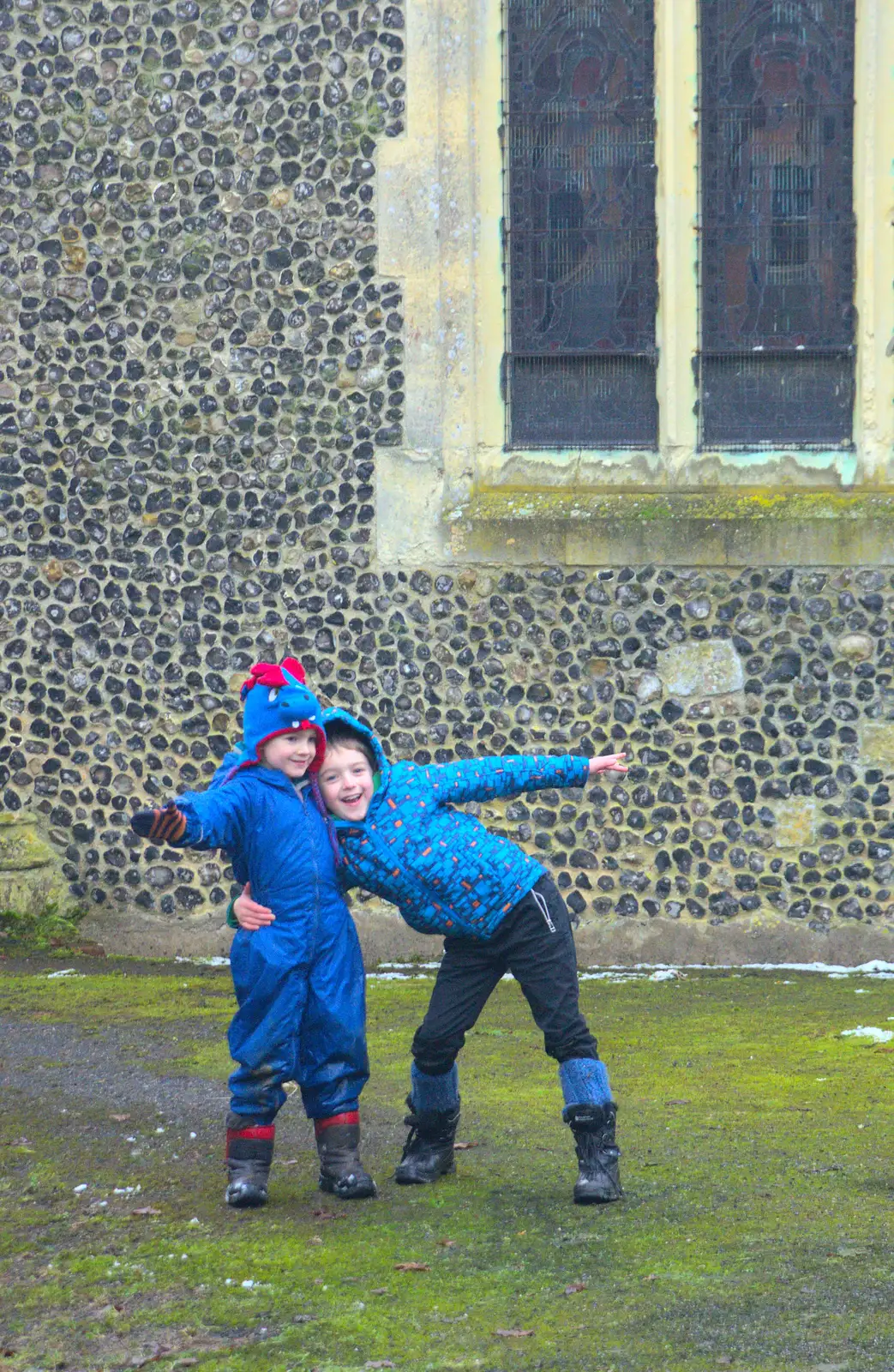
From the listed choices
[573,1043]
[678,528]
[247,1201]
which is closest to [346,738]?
[573,1043]

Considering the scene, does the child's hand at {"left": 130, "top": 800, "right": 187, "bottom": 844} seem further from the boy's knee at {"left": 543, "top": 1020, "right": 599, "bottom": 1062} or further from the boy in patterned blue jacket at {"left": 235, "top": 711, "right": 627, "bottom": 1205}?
the boy's knee at {"left": 543, "top": 1020, "right": 599, "bottom": 1062}

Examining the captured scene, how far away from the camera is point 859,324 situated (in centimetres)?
857

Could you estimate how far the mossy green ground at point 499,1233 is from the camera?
11.8 ft

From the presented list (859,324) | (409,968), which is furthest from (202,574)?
(859,324)

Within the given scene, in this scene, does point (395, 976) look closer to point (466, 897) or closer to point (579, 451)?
point (579, 451)

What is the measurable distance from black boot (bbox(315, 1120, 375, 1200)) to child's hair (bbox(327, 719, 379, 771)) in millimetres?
1015

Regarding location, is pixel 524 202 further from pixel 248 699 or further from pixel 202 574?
pixel 248 699

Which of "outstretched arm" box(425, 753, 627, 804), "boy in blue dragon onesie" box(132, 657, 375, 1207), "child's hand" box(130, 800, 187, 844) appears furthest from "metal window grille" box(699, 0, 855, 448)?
"child's hand" box(130, 800, 187, 844)

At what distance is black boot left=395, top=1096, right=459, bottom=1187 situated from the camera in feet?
15.9

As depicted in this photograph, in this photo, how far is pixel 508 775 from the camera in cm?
470

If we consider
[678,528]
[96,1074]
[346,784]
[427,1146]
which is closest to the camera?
[346,784]

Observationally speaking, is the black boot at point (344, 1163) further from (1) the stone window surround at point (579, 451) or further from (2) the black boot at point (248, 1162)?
(1) the stone window surround at point (579, 451)

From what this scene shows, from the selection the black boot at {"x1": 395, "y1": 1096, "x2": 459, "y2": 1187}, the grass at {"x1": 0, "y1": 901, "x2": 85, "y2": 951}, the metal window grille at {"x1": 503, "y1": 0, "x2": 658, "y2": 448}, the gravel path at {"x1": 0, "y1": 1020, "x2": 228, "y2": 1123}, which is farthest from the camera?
the grass at {"x1": 0, "y1": 901, "x2": 85, "y2": 951}

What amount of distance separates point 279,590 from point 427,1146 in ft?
14.5
